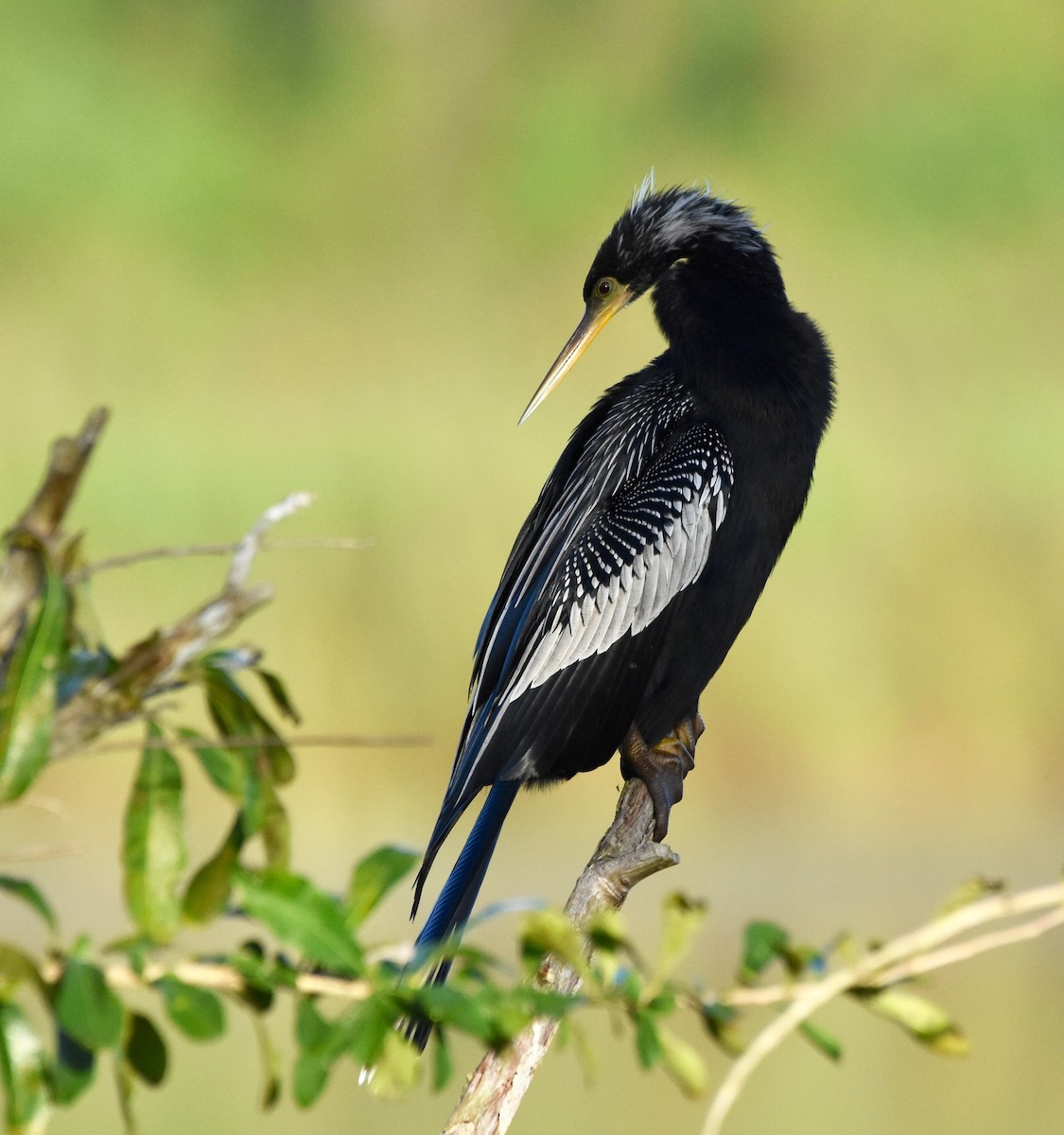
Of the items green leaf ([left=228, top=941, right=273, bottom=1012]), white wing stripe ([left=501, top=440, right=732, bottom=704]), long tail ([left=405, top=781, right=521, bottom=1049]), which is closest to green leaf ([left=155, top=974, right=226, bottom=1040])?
green leaf ([left=228, top=941, right=273, bottom=1012])

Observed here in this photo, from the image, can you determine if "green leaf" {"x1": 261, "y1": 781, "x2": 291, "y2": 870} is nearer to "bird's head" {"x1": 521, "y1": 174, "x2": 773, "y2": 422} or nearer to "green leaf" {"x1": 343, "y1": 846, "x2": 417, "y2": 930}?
"green leaf" {"x1": 343, "y1": 846, "x2": 417, "y2": 930}

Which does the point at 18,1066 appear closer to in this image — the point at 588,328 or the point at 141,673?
the point at 141,673

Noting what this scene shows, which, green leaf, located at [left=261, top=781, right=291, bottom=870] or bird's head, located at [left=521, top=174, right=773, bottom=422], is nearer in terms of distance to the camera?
green leaf, located at [left=261, top=781, right=291, bottom=870]

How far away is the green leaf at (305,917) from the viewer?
934 millimetres

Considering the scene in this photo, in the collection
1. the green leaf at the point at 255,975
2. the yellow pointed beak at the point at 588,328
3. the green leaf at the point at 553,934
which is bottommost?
the green leaf at the point at 255,975

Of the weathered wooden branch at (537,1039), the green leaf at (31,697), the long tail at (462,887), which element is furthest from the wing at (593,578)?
the green leaf at (31,697)

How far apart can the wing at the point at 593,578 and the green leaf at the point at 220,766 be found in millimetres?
1553

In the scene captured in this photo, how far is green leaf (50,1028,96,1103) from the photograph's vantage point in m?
0.95

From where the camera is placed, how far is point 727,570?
292 cm

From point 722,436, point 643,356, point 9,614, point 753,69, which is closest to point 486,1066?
point 9,614

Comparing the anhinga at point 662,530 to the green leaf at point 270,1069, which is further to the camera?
the anhinga at point 662,530

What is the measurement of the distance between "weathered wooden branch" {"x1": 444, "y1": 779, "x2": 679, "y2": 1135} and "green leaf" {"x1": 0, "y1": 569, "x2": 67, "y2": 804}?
861 millimetres

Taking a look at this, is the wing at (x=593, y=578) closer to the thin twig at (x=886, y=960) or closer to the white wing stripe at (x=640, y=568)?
the white wing stripe at (x=640, y=568)

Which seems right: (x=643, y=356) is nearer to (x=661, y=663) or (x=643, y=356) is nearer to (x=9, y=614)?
(x=661, y=663)
